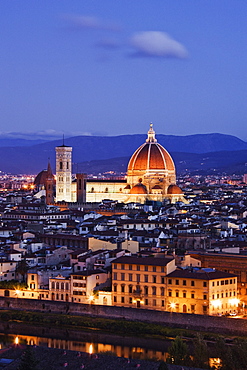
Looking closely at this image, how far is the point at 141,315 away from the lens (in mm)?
40312

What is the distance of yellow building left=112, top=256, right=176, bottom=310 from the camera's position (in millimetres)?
41031

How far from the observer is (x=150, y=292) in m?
41.2

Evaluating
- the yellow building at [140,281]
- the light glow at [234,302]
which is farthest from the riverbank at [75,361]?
the light glow at [234,302]

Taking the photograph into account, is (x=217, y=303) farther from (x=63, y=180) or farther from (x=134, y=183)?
(x=63, y=180)

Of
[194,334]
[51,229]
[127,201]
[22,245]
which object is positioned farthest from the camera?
[127,201]

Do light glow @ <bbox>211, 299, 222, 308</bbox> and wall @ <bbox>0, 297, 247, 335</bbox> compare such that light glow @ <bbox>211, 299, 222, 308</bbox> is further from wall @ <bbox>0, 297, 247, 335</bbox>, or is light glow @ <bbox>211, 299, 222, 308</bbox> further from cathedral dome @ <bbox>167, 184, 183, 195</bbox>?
cathedral dome @ <bbox>167, 184, 183, 195</bbox>

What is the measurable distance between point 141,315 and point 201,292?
2.92 metres

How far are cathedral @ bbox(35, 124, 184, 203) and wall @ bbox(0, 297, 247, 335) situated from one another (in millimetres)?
56988

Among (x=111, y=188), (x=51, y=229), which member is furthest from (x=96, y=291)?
(x=111, y=188)

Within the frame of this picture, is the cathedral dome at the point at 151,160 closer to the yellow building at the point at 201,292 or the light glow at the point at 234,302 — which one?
the light glow at the point at 234,302

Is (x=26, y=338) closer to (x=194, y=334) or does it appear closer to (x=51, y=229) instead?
(x=194, y=334)

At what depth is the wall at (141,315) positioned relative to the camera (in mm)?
37594

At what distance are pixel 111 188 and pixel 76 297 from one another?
64384 millimetres

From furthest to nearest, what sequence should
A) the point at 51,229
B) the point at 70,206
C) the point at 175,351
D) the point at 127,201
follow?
1. the point at 127,201
2. the point at 70,206
3. the point at 51,229
4. the point at 175,351
